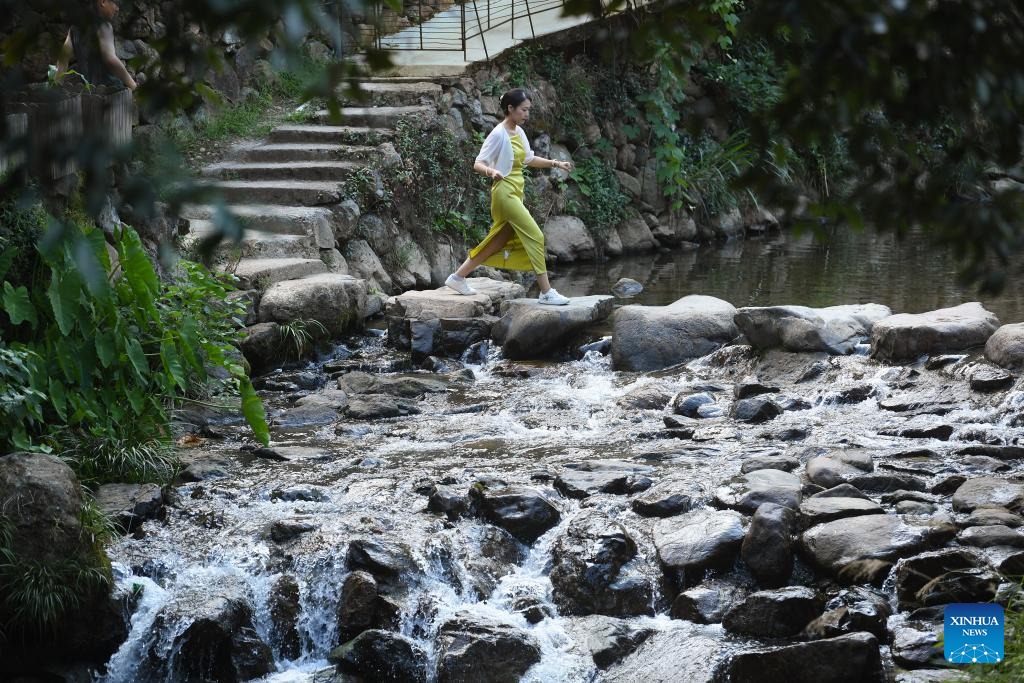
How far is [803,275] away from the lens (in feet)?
44.1

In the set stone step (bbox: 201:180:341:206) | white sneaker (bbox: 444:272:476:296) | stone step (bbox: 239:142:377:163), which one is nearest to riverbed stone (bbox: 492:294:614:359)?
white sneaker (bbox: 444:272:476:296)

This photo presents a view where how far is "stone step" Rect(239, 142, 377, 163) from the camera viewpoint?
1269 centimetres

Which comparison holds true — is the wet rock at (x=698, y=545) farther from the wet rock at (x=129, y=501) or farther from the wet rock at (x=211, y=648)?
the wet rock at (x=129, y=501)

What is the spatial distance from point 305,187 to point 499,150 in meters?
3.24

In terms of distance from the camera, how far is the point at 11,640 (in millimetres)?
4781

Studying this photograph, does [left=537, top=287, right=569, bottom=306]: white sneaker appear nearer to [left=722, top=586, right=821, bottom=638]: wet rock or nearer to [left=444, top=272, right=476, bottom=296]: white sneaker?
[left=444, top=272, right=476, bottom=296]: white sneaker

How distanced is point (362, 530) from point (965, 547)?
3.04 metres

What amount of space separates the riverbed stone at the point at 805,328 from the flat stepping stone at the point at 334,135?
5776 millimetres

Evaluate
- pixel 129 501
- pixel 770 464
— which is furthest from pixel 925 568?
pixel 129 501

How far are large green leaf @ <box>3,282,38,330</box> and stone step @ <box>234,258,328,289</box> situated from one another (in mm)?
3797

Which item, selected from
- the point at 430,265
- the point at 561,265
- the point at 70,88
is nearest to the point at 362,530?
the point at 70,88

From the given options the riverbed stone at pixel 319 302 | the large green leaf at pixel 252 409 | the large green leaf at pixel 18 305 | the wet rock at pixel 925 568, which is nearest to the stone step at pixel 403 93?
the riverbed stone at pixel 319 302

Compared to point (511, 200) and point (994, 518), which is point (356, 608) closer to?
point (994, 518)

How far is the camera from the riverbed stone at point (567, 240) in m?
15.0
